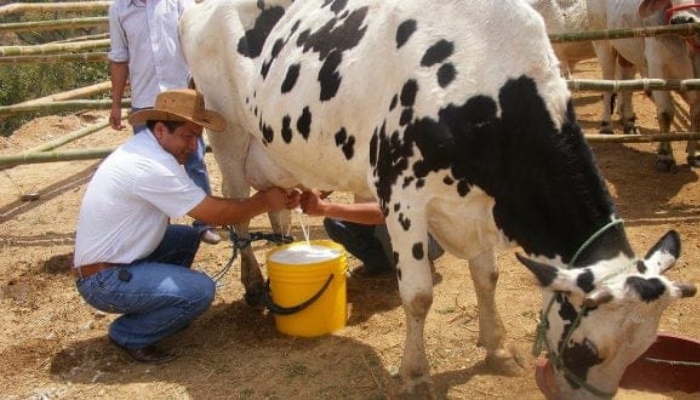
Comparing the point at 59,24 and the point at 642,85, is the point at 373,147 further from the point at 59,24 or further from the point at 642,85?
the point at 59,24

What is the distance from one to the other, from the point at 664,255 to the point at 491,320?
1.25 meters

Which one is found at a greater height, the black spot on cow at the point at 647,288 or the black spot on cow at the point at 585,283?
the black spot on cow at the point at 647,288

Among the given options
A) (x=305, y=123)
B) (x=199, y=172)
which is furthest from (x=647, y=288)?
(x=199, y=172)

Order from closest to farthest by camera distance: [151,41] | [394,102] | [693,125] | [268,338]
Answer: [394,102] → [268,338] → [151,41] → [693,125]

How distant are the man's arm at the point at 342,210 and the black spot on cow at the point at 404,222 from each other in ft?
2.41

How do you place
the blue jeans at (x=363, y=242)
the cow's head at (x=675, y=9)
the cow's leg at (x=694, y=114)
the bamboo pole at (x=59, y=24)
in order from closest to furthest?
the blue jeans at (x=363, y=242) → the cow's head at (x=675, y=9) → the cow's leg at (x=694, y=114) → the bamboo pole at (x=59, y=24)

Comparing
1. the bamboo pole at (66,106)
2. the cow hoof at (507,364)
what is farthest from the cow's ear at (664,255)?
the bamboo pole at (66,106)

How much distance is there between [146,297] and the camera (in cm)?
402

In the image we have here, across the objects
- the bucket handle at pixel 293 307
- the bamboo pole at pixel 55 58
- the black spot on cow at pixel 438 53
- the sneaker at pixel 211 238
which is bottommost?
the sneaker at pixel 211 238

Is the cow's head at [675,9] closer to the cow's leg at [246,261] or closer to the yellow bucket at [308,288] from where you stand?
the yellow bucket at [308,288]

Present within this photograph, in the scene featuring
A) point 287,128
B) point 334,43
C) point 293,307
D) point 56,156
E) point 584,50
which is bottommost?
point 56,156

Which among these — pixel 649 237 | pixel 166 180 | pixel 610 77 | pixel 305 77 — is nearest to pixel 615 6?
pixel 610 77

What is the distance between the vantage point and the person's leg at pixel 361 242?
16.4 ft

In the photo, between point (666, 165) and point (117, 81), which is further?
point (666, 165)
